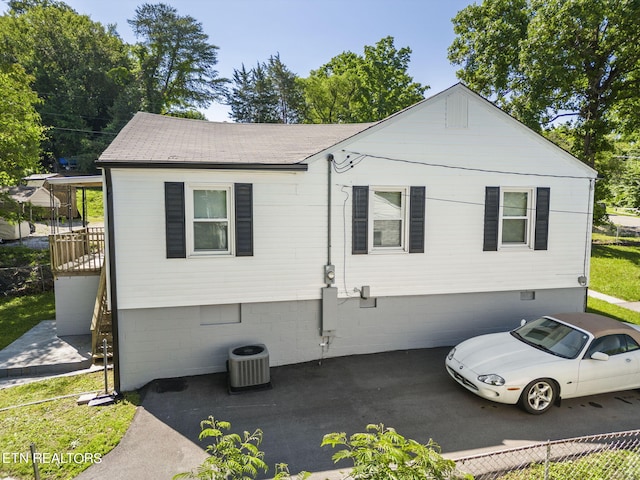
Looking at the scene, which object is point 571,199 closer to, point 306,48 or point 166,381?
point 166,381

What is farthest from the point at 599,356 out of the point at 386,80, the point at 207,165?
the point at 386,80

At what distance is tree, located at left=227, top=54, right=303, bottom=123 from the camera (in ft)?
121

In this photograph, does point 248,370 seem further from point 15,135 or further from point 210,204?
point 15,135

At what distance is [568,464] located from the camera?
503 centimetres

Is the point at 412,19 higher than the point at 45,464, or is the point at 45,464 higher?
the point at 412,19

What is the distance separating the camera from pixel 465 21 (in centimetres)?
2277

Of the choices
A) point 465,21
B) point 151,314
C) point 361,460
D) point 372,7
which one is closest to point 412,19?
point 372,7

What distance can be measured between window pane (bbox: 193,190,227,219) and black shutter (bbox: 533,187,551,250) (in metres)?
7.24

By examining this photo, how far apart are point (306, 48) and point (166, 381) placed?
18.3m

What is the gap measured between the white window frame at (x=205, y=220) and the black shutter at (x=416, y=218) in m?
3.85

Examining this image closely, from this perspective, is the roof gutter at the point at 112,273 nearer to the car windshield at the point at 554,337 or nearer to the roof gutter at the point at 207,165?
the roof gutter at the point at 207,165

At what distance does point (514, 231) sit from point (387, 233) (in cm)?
325

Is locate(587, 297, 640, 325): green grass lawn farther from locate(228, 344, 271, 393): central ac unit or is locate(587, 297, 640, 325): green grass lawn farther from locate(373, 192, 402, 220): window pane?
locate(228, 344, 271, 393): central ac unit

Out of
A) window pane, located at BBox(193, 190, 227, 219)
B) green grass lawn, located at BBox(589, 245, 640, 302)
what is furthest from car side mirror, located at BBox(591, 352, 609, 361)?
green grass lawn, located at BBox(589, 245, 640, 302)
